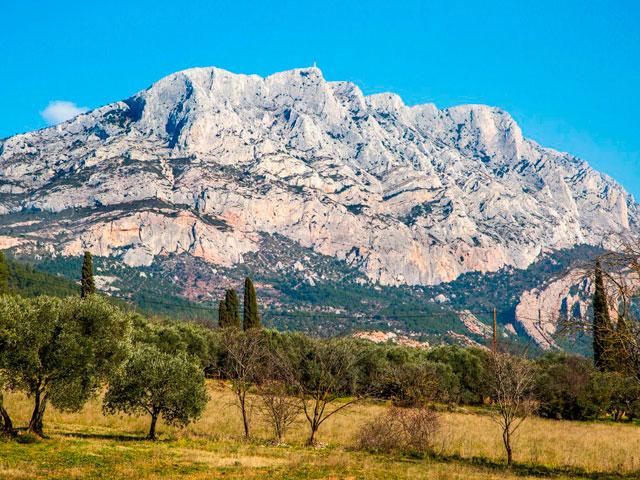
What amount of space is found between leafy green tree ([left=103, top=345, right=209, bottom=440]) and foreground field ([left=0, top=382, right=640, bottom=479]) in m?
1.67

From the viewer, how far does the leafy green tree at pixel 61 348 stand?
2420 centimetres

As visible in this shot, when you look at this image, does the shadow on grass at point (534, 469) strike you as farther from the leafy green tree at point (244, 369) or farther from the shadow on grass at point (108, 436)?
the shadow on grass at point (108, 436)

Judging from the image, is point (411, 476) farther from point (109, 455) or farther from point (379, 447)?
point (109, 455)

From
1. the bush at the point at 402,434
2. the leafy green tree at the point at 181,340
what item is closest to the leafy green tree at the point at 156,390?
the bush at the point at 402,434

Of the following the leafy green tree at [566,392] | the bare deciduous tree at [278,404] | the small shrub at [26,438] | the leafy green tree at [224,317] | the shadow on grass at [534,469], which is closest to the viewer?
the small shrub at [26,438]

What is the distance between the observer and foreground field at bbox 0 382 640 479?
21.4 meters

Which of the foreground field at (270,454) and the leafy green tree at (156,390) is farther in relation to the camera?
the leafy green tree at (156,390)

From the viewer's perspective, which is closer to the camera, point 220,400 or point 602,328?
point 602,328

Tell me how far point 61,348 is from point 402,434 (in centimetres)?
1945

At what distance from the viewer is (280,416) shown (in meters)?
33.8

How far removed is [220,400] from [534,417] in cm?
3208

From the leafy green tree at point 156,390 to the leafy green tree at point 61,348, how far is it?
13.9 ft

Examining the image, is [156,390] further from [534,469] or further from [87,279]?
[87,279]

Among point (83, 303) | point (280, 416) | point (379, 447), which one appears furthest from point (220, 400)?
point (83, 303)
